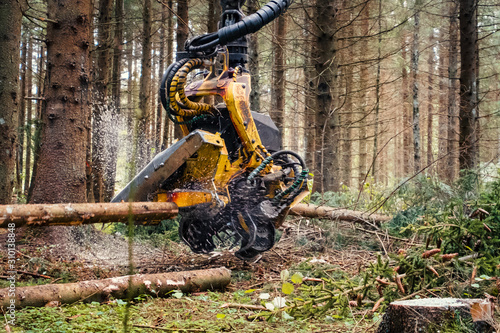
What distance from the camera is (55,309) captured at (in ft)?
9.64

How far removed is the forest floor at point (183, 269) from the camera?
2.80 meters

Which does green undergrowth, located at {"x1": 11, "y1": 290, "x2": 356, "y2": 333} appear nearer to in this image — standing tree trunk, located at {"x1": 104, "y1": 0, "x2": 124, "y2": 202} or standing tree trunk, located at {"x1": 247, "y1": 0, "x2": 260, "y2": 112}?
standing tree trunk, located at {"x1": 104, "y1": 0, "x2": 124, "y2": 202}

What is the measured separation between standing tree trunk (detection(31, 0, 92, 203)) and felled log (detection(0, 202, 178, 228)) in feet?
5.09

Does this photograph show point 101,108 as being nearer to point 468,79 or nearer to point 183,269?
point 183,269

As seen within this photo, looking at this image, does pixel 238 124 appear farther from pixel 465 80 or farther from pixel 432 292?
pixel 465 80

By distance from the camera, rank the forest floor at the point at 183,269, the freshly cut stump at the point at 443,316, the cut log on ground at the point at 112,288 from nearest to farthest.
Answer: the freshly cut stump at the point at 443,316, the forest floor at the point at 183,269, the cut log on ground at the point at 112,288

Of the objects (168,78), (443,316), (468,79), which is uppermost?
(468,79)

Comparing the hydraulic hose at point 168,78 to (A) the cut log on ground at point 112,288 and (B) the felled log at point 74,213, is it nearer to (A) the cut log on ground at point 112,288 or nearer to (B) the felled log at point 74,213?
(B) the felled log at point 74,213

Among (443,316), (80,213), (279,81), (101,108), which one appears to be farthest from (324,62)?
(443,316)

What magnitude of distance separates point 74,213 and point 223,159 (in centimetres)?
172

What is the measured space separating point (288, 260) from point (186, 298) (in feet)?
7.08

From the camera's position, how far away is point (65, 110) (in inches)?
204

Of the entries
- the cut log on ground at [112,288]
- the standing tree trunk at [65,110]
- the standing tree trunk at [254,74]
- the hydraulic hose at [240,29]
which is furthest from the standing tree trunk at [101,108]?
the cut log on ground at [112,288]

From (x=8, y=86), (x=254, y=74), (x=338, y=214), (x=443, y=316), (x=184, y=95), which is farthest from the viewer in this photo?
(x=254, y=74)
